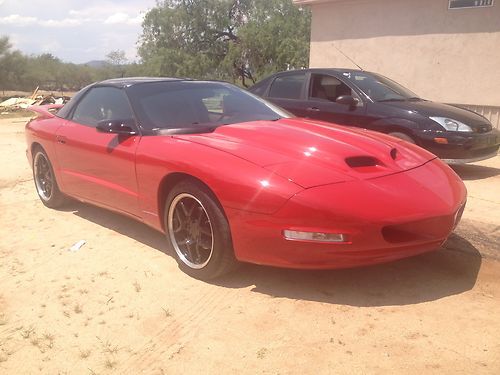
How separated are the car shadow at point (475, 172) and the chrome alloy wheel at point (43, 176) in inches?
192

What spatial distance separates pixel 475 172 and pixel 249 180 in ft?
15.5

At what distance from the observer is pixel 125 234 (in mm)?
4234

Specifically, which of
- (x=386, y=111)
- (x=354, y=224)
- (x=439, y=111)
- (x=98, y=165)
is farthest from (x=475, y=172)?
(x=98, y=165)

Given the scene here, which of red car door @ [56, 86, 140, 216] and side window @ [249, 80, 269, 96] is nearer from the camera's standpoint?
red car door @ [56, 86, 140, 216]

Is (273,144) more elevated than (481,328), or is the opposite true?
(273,144)

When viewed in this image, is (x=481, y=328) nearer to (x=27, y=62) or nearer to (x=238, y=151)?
(x=238, y=151)

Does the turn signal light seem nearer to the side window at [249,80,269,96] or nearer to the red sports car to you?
the red sports car

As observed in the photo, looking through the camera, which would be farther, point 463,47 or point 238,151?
point 463,47

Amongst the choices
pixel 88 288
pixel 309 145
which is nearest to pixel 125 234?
pixel 88 288

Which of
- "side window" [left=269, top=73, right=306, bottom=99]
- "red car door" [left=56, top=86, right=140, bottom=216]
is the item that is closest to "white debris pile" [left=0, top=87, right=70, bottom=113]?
"side window" [left=269, top=73, right=306, bottom=99]

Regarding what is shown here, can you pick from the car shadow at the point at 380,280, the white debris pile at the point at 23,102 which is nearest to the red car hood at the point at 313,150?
the car shadow at the point at 380,280

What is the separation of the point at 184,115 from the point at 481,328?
2513mm

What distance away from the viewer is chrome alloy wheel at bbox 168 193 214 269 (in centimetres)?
315

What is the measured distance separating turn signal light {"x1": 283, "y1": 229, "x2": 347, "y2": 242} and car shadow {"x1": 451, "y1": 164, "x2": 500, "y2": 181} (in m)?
3.94
